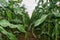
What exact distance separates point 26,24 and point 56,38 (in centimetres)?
25

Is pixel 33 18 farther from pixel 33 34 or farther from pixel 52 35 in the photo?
pixel 52 35

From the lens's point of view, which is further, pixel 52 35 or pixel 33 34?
pixel 33 34

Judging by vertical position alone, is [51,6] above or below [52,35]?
above

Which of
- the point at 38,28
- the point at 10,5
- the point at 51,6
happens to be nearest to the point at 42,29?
the point at 38,28

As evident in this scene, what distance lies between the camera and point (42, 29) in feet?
4.07

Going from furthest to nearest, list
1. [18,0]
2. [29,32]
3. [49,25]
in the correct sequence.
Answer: [18,0]
[29,32]
[49,25]

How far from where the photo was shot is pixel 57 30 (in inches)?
43.1

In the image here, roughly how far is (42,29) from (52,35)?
0.14m

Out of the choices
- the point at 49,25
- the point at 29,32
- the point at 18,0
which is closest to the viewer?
the point at 49,25

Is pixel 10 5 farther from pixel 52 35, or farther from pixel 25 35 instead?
pixel 52 35

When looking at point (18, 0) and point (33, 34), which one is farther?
point (18, 0)

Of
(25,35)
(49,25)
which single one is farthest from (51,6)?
(25,35)

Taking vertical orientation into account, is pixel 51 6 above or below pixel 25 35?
above

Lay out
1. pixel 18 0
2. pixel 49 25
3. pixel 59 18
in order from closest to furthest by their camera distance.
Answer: pixel 59 18 < pixel 49 25 < pixel 18 0
